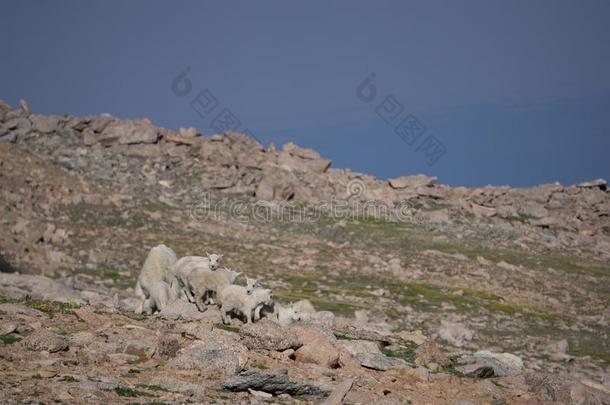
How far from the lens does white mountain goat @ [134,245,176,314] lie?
92.8 ft

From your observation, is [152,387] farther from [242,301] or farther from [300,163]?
[300,163]

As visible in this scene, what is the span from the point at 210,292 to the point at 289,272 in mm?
31876

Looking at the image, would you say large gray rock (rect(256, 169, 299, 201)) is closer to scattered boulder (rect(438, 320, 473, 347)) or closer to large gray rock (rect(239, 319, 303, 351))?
scattered boulder (rect(438, 320, 473, 347))

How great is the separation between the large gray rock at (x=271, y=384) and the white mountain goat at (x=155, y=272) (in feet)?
36.8

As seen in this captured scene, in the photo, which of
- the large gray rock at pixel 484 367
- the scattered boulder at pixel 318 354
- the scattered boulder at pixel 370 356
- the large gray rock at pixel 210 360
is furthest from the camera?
the large gray rock at pixel 484 367

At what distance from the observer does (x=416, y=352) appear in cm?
2456

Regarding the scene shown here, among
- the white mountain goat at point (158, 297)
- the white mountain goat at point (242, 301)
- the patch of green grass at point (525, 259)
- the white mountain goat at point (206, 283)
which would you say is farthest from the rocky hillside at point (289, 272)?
the white mountain goat at point (158, 297)

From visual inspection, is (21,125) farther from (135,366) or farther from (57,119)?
(135,366)

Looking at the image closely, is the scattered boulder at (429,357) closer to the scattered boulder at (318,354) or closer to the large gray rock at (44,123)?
the scattered boulder at (318,354)

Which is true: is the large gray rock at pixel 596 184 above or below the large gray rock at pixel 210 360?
above

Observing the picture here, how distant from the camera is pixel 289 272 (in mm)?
58125

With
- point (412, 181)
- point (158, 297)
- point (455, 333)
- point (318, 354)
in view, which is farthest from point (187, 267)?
point (412, 181)

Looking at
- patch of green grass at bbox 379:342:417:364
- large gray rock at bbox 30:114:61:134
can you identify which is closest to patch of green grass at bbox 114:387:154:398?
patch of green grass at bbox 379:342:417:364

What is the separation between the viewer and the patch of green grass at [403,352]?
23.9 metres
